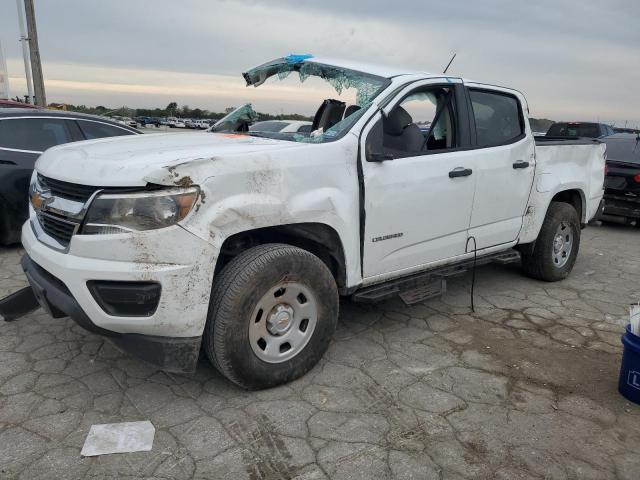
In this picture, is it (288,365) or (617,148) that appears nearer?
(288,365)

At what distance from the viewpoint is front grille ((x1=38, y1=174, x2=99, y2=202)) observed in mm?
2724

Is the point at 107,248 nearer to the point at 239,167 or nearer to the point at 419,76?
the point at 239,167

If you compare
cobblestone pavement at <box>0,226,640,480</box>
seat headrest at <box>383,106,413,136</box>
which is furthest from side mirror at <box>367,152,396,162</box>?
cobblestone pavement at <box>0,226,640,480</box>

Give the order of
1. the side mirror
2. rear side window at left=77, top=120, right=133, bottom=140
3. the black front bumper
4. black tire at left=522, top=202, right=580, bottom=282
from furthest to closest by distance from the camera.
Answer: rear side window at left=77, top=120, right=133, bottom=140 < black tire at left=522, top=202, right=580, bottom=282 < the side mirror < the black front bumper

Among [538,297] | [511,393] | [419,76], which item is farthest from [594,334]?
[419,76]

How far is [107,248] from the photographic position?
2572 millimetres

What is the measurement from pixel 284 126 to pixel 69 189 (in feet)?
5.46

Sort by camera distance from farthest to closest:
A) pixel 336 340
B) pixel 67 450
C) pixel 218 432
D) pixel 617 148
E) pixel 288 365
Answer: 1. pixel 617 148
2. pixel 336 340
3. pixel 288 365
4. pixel 218 432
5. pixel 67 450

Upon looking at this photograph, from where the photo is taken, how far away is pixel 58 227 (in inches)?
114

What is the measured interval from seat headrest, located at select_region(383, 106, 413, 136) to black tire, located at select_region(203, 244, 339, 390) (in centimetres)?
116

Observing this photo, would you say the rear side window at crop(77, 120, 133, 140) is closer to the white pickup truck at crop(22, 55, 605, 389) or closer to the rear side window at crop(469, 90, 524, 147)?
the white pickup truck at crop(22, 55, 605, 389)

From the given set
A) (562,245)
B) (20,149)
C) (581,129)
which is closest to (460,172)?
(562,245)

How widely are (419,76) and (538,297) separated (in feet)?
8.41

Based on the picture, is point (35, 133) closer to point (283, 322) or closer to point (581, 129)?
point (283, 322)
